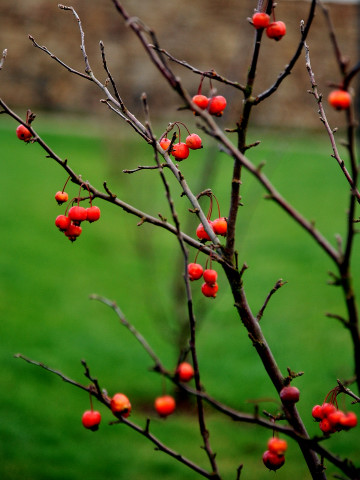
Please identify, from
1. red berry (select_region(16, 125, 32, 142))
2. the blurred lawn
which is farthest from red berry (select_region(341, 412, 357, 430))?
the blurred lawn

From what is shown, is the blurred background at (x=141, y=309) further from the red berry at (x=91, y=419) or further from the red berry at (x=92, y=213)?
the red berry at (x=92, y=213)

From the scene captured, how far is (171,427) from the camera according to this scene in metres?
2.99

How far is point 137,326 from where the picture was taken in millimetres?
4168

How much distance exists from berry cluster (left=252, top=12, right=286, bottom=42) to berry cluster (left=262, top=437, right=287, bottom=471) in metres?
0.69

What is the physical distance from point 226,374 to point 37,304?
5.19ft

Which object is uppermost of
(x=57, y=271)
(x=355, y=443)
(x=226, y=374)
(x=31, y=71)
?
(x=355, y=443)

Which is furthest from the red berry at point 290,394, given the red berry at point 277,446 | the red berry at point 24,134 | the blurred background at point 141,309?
the red berry at point 24,134

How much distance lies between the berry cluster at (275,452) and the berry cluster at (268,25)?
0.69 metres

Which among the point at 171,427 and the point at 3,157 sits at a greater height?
the point at 171,427

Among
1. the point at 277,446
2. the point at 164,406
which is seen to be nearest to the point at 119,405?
the point at 164,406

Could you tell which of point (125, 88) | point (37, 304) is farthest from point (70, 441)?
point (125, 88)

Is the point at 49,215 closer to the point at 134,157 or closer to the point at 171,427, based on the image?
the point at 134,157

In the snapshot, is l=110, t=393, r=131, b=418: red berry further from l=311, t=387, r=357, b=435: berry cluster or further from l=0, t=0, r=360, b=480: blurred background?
l=0, t=0, r=360, b=480: blurred background

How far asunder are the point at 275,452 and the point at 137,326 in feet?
10.6
